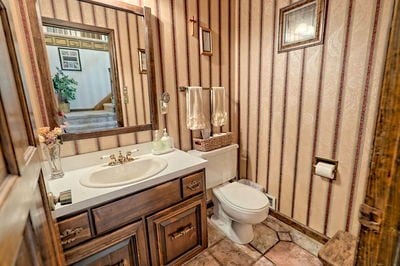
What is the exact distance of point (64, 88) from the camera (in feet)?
4.14

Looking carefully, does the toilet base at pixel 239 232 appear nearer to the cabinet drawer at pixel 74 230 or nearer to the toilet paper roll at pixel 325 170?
the toilet paper roll at pixel 325 170

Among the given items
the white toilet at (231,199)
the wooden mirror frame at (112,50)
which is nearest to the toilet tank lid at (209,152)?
the white toilet at (231,199)

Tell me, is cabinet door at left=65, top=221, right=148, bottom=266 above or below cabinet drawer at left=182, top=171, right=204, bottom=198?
below

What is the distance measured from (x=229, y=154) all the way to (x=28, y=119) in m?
1.65

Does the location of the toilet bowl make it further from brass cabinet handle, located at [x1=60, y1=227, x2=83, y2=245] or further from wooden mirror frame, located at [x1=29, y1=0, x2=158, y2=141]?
brass cabinet handle, located at [x1=60, y1=227, x2=83, y2=245]

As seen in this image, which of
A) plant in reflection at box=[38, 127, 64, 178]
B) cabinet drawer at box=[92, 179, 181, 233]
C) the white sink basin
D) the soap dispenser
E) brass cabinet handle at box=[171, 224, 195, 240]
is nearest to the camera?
cabinet drawer at box=[92, 179, 181, 233]

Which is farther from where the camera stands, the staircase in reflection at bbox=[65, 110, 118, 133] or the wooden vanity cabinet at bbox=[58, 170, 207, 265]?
the staircase in reflection at bbox=[65, 110, 118, 133]

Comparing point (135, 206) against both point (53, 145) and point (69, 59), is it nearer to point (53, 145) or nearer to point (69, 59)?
point (53, 145)

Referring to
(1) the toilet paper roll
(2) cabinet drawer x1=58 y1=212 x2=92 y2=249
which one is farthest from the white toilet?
(2) cabinet drawer x1=58 y1=212 x2=92 y2=249

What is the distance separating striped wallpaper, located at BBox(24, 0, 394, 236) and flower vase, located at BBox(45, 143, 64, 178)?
0.09 metres

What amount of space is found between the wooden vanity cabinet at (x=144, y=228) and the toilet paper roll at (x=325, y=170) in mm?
923

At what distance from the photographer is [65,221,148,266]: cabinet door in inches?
39.4

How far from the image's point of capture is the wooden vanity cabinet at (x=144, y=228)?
0.99 meters

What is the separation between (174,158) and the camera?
5.03 feet
